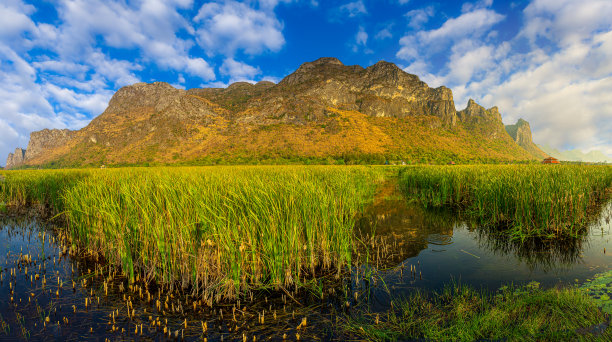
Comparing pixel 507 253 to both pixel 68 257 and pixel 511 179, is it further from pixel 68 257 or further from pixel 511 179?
pixel 68 257

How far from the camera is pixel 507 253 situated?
216 inches

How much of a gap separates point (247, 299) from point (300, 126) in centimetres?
12075

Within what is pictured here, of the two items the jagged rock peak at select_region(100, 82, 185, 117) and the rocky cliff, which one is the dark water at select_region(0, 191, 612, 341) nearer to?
the jagged rock peak at select_region(100, 82, 185, 117)

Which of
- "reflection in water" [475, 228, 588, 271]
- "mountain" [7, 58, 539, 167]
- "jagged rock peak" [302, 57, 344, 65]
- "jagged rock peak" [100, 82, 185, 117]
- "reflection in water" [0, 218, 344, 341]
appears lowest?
"reflection in water" [0, 218, 344, 341]

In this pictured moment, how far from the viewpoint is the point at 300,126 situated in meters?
122

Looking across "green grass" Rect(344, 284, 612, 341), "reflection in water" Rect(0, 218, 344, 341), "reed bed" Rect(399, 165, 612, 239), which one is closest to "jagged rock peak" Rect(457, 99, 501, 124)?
"reed bed" Rect(399, 165, 612, 239)

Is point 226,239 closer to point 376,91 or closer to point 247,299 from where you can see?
point 247,299

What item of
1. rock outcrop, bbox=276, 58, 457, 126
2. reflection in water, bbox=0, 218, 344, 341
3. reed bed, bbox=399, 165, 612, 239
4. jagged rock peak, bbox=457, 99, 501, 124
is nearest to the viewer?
reflection in water, bbox=0, 218, 344, 341

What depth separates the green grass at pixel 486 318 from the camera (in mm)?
2582

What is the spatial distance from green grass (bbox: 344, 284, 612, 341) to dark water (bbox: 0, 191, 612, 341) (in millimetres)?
359

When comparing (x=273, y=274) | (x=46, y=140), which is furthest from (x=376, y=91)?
(x=46, y=140)

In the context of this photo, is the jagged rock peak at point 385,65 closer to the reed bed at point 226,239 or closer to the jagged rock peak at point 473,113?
the jagged rock peak at point 473,113

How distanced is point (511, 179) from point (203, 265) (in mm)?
10440

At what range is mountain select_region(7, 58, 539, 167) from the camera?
338 feet
